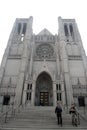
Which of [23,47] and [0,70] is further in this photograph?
[23,47]

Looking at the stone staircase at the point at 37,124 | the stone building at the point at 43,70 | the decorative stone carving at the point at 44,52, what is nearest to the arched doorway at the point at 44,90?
the stone building at the point at 43,70

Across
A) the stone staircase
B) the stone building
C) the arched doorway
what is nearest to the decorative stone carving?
the stone building

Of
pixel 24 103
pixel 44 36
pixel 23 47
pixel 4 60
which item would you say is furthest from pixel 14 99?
pixel 44 36

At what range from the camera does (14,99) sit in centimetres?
1906

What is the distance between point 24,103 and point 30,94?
1.72 meters

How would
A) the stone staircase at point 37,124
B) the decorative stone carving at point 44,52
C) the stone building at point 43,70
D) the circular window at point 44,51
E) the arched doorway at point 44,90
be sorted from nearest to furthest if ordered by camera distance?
1. the stone staircase at point 37,124
2. the stone building at point 43,70
3. the arched doorway at point 44,90
4. the decorative stone carving at point 44,52
5. the circular window at point 44,51

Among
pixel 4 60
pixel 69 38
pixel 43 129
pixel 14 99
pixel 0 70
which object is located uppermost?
pixel 69 38

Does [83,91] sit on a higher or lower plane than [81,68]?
lower

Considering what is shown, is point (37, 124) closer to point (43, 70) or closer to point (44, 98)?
point (44, 98)

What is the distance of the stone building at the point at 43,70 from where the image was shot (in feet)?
63.6

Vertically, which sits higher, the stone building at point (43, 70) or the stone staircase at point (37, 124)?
the stone building at point (43, 70)

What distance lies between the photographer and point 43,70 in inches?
838

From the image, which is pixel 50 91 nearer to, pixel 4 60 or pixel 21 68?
pixel 21 68

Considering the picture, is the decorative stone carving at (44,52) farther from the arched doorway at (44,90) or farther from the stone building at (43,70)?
the arched doorway at (44,90)
